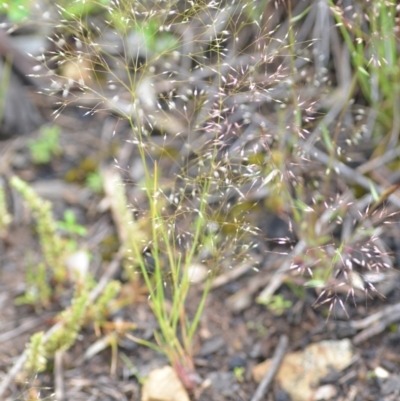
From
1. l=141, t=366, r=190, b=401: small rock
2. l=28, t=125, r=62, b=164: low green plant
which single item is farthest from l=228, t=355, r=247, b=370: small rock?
l=28, t=125, r=62, b=164: low green plant

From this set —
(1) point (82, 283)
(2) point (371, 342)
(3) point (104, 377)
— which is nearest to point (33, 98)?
(1) point (82, 283)

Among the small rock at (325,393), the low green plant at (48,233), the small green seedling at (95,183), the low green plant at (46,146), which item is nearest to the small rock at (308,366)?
the small rock at (325,393)

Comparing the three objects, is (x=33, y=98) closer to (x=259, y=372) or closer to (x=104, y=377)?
(x=104, y=377)

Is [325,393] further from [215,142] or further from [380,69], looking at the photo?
[380,69]

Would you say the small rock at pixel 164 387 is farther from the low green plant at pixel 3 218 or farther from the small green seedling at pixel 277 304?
the low green plant at pixel 3 218

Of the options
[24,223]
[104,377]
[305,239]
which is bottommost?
[104,377]
